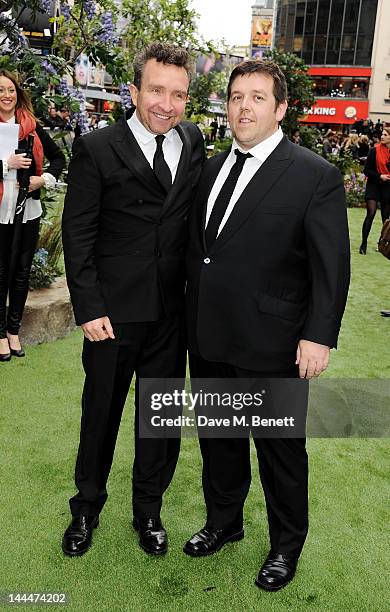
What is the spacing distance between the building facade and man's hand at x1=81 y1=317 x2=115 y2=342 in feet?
159

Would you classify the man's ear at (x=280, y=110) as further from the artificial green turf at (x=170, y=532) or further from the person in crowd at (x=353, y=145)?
the person in crowd at (x=353, y=145)

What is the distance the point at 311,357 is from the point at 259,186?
674mm

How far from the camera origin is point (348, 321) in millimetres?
6340

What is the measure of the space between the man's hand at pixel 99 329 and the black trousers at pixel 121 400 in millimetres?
68

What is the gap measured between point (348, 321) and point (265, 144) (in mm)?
4270

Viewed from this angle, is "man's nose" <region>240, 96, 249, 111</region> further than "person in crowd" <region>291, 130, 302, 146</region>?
No

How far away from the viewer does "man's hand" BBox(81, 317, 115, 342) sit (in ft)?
8.16

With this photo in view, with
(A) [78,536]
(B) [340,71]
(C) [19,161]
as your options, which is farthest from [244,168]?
(B) [340,71]

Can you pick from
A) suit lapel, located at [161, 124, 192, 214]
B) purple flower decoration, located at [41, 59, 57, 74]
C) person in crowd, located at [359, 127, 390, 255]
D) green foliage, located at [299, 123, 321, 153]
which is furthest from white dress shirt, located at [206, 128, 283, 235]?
green foliage, located at [299, 123, 321, 153]

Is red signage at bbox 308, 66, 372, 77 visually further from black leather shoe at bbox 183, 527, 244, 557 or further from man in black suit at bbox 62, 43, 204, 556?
black leather shoe at bbox 183, 527, 244, 557

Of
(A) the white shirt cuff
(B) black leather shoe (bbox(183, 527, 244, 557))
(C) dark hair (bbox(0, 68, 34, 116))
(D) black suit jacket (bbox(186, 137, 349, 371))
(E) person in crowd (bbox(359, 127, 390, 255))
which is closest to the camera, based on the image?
(D) black suit jacket (bbox(186, 137, 349, 371))

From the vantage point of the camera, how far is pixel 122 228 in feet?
8.20

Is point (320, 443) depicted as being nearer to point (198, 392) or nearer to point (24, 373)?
point (198, 392)

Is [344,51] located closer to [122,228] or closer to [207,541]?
[122,228]
